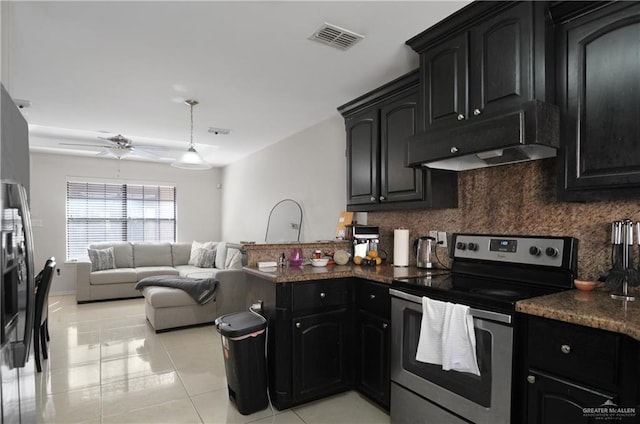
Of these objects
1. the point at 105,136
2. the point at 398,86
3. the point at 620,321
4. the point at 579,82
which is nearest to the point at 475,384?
the point at 620,321

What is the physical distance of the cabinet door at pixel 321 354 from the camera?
2521mm

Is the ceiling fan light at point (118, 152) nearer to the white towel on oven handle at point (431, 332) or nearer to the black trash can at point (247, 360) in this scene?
the black trash can at point (247, 360)

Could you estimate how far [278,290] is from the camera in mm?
2479

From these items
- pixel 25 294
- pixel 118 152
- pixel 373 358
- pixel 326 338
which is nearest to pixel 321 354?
pixel 326 338

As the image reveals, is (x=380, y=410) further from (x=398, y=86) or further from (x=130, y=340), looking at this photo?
(x=130, y=340)

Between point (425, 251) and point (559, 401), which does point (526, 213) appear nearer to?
point (425, 251)

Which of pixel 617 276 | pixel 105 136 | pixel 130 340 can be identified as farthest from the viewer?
pixel 105 136

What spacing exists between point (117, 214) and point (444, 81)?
7057 mm

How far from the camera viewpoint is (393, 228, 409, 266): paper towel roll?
3.00 m

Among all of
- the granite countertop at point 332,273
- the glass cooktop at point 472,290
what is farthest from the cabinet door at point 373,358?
the glass cooktop at point 472,290

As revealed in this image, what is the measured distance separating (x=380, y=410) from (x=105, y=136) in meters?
5.24

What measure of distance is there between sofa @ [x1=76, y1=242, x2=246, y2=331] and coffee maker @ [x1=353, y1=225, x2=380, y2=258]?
0.99 metres

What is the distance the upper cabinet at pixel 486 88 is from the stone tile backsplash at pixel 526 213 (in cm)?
18

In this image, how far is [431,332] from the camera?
1.95 metres
